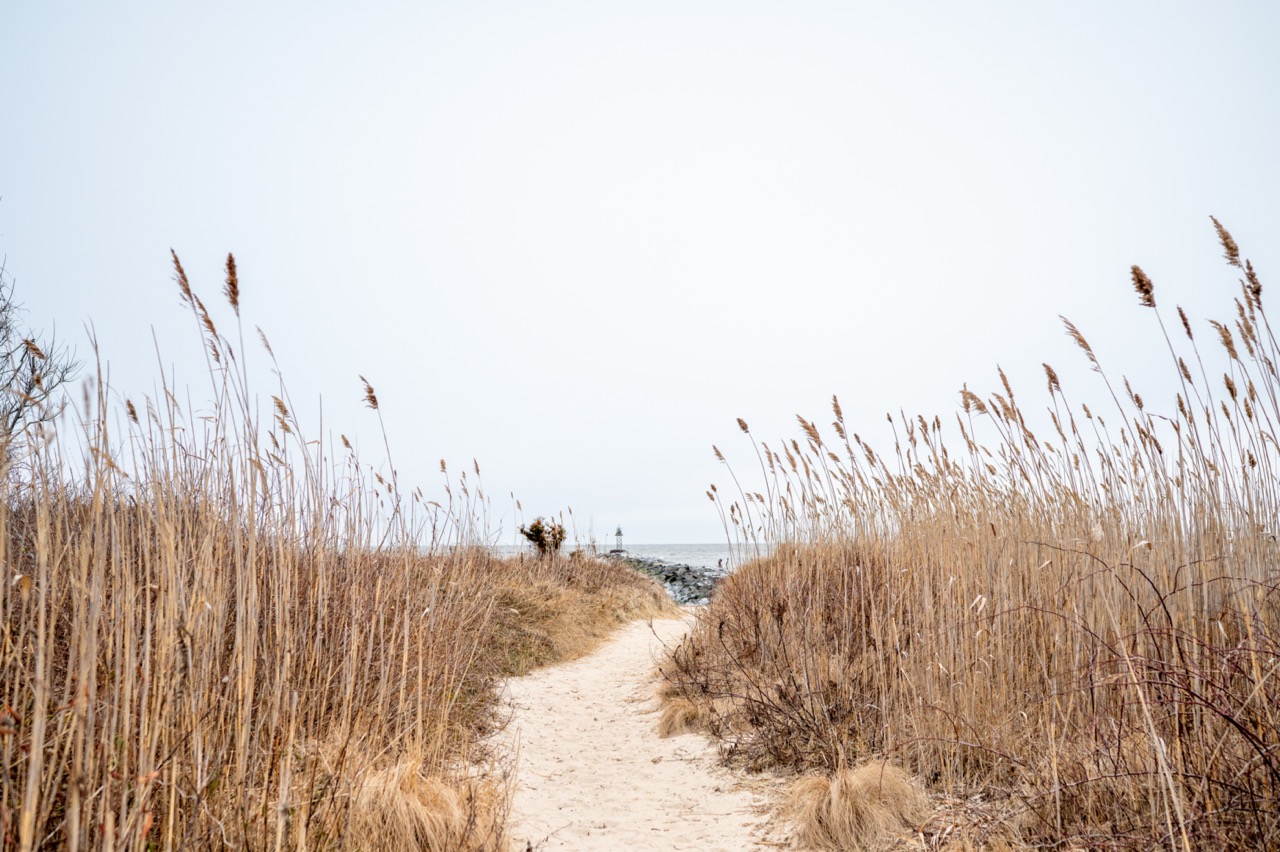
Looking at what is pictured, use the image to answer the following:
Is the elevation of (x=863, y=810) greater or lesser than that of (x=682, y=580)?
greater

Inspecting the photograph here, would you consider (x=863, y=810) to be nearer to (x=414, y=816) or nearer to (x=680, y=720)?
(x=414, y=816)

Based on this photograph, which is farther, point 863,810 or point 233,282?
point 863,810

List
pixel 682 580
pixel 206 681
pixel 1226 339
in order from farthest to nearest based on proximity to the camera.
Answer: pixel 682 580
pixel 1226 339
pixel 206 681

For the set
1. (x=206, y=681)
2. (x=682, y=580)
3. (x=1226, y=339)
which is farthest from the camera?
(x=682, y=580)

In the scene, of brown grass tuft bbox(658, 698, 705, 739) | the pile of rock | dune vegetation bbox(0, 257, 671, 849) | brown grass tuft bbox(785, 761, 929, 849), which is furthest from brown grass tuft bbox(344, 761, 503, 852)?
the pile of rock

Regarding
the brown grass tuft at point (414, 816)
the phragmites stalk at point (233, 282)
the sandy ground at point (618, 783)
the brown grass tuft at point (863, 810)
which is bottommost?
the sandy ground at point (618, 783)

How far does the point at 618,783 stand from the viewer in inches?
179

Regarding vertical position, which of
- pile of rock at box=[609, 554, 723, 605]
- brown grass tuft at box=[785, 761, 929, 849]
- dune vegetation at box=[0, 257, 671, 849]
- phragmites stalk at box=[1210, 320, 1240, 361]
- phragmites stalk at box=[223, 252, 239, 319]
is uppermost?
phragmites stalk at box=[223, 252, 239, 319]

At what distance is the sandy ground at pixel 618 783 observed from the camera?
3543 millimetres

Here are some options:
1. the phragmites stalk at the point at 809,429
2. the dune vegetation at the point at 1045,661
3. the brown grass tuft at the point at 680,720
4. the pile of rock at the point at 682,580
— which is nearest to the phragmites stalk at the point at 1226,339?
the dune vegetation at the point at 1045,661

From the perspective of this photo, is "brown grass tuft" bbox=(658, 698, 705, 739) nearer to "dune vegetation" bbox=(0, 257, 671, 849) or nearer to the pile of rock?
"dune vegetation" bbox=(0, 257, 671, 849)

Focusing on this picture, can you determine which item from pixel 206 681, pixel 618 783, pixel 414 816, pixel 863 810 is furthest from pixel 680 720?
pixel 206 681

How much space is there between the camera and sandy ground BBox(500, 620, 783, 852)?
139 inches

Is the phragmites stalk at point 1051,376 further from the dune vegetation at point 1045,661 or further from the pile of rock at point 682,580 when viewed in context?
the pile of rock at point 682,580
